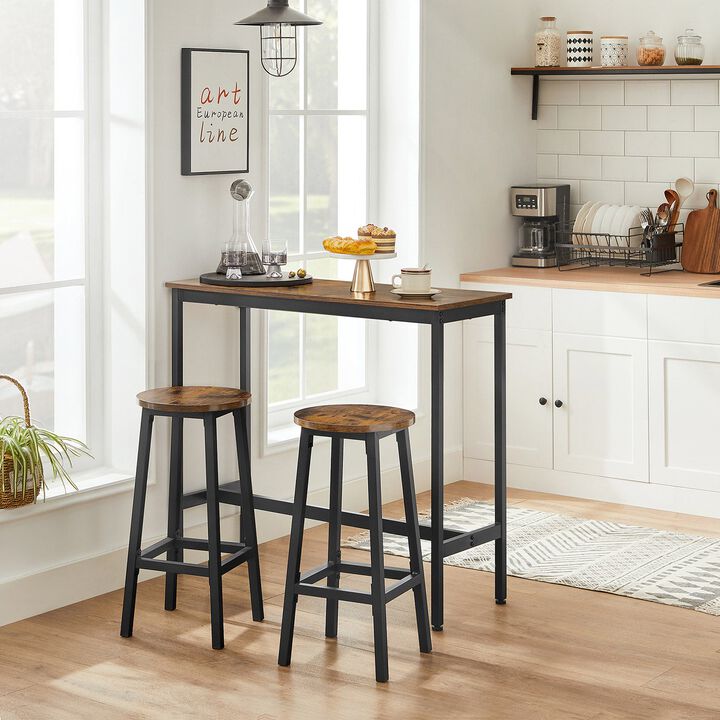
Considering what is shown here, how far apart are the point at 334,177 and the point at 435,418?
1838 millimetres

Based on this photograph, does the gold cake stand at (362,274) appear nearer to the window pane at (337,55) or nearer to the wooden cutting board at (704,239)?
the window pane at (337,55)

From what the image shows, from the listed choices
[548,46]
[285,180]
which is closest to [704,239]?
[548,46]

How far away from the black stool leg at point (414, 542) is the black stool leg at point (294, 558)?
11.2 inches

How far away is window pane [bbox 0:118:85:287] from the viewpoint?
4.12 meters

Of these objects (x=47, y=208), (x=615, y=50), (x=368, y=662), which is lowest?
(x=368, y=662)

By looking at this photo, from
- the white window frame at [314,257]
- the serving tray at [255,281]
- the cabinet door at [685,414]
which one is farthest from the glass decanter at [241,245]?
the cabinet door at [685,414]

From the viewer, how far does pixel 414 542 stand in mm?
3766

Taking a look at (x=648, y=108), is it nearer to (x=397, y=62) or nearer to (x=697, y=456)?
(x=397, y=62)

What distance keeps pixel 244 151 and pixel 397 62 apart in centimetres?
120

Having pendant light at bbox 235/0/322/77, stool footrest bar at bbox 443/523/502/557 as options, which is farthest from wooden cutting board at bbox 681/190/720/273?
pendant light at bbox 235/0/322/77

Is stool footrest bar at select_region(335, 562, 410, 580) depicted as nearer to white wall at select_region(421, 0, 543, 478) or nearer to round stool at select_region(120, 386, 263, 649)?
round stool at select_region(120, 386, 263, 649)

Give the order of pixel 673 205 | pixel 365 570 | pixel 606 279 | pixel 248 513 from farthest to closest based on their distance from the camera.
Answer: pixel 673 205
pixel 606 279
pixel 248 513
pixel 365 570

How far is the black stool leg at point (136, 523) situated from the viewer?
13.0 feet

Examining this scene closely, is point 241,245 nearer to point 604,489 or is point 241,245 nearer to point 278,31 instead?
point 278,31
